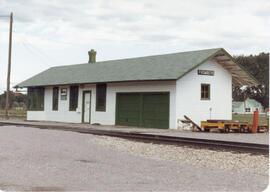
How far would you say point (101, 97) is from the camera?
85.1ft

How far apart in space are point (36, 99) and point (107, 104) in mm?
8506

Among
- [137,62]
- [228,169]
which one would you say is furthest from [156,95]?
[228,169]

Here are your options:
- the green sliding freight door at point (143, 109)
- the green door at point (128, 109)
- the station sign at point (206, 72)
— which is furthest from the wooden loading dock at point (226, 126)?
the green door at point (128, 109)

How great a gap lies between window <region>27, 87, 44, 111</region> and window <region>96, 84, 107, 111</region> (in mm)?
6625

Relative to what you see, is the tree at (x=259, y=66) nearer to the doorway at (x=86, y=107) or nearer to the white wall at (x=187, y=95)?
the white wall at (x=187, y=95)

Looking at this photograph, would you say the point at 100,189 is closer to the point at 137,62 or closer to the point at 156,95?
the point at 156,95

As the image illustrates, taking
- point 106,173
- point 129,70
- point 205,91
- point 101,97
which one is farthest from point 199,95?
point 106,173

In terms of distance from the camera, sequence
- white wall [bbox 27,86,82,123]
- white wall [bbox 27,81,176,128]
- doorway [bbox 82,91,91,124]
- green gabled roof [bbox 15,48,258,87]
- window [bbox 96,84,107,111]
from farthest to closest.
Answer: white wall [bbox 27,86,82,123] < doorway [bbox 82,91,91,124] < window [bbox 96,84,107,111] < green gabled roof [bbox 15,48,258,87] < white wall [bbox 27,81,176,128]

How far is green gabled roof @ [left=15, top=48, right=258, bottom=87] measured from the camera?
72.9 ft

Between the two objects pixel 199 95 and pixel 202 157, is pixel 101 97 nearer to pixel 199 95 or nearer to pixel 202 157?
pixel 199 95

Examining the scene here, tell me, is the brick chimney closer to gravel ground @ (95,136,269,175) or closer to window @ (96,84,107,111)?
window @ (96,84,107,111)

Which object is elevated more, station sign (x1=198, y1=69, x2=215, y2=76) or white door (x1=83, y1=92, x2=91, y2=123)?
station sign (x1=198, y1=69, x2=215, y2=76)

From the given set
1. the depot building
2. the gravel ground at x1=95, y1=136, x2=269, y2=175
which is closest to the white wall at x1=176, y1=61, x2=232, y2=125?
the depot building

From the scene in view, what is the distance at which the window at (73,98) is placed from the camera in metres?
27.7
